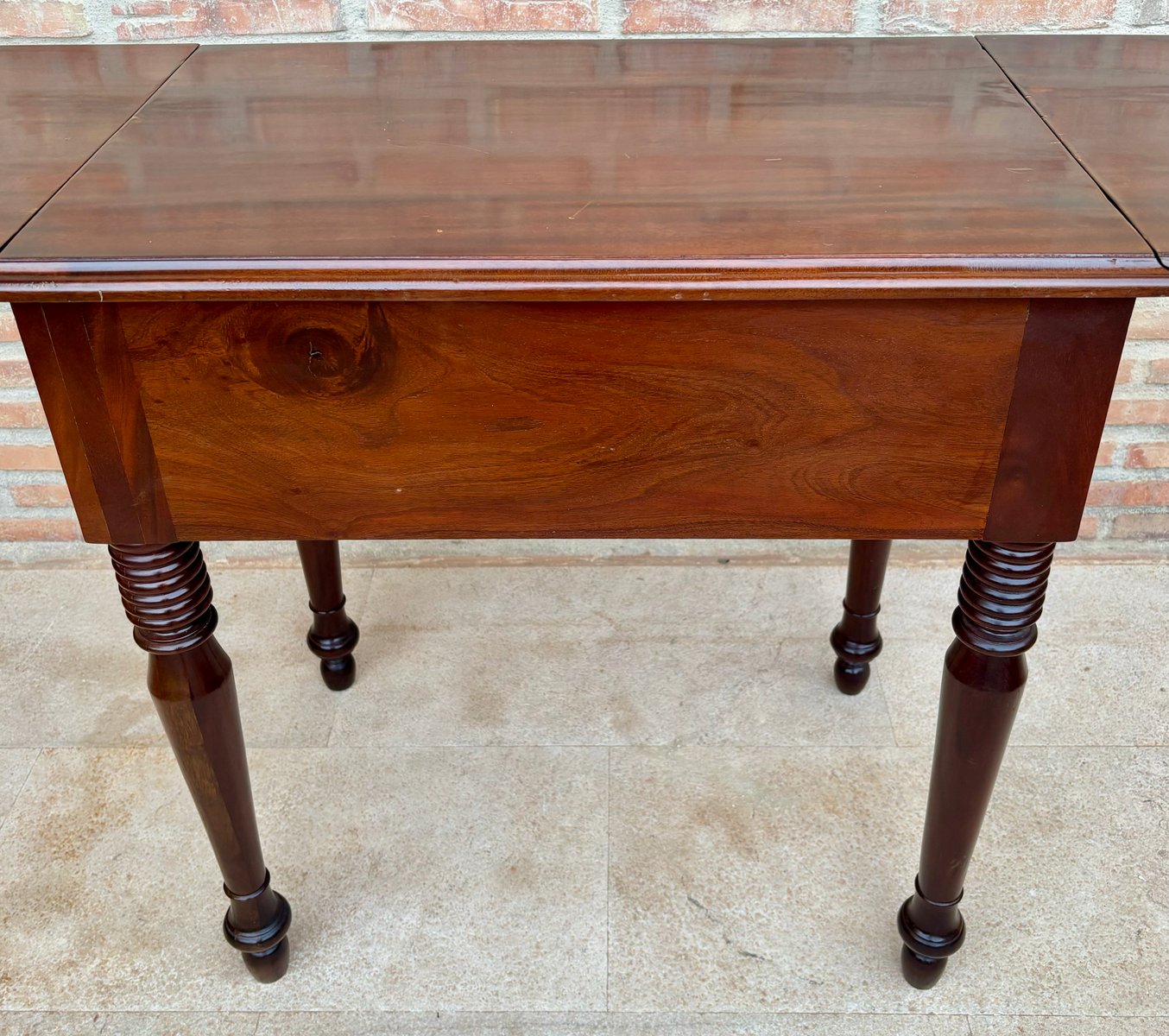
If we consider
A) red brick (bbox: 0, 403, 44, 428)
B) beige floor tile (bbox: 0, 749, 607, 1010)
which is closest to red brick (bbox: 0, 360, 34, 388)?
red brick (bbox: 0, 403, 44, 428)

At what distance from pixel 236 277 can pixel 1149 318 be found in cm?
127

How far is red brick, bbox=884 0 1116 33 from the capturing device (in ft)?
4.46

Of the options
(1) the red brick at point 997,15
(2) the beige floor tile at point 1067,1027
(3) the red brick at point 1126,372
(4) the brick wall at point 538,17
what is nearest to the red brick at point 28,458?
(4) the brick wall at point 538,17

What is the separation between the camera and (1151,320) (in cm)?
151

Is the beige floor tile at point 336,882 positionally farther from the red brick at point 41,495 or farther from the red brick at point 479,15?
the red brick at point 479,15

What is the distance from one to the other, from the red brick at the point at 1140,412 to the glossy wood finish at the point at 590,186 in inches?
26.6

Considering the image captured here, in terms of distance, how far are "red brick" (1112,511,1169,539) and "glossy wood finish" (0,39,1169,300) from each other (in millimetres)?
872

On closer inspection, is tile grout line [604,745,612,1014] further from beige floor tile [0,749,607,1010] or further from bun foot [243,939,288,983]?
bun foot [243,939,288,983]

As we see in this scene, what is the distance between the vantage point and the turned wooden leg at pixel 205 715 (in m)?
0.89

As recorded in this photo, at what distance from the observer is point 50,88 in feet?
3.44

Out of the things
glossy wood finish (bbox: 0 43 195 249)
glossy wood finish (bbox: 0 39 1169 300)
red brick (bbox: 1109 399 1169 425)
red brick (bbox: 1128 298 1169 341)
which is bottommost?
red brick (bbox: 1109 399 1169 425)

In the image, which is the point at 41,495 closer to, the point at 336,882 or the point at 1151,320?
the point at 336,882

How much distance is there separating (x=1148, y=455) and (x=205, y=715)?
133cm

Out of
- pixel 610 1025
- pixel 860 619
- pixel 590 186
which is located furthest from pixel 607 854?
pixel 590 186
